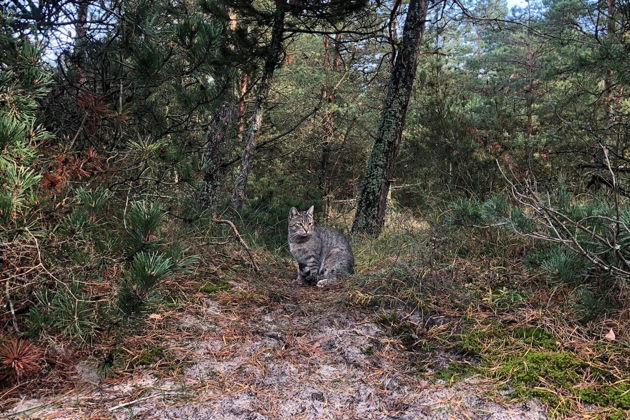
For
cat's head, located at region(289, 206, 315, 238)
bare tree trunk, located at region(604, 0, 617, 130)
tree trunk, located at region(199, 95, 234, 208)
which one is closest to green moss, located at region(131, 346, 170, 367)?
cat's head, located at region(289, 206, 315, 238)

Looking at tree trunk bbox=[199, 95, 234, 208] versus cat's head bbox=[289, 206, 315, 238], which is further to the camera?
tree trunk bbox=[199, 95, 234, 208]

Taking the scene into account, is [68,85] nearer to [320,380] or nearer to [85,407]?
[85,407]

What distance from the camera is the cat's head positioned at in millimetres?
5469

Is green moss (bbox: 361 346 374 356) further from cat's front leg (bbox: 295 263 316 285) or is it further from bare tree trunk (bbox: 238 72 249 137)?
bare tree trunk (bbox: 238 72 249 137)

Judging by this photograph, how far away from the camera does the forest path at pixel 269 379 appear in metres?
2.21

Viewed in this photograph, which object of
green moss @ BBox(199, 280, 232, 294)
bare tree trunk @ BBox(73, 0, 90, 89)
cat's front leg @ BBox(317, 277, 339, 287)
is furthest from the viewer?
cat's front leg @ BBox(317, 277, 339, 287)

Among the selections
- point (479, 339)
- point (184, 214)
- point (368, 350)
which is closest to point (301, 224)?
point (184, 214)

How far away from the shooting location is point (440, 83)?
8742mm

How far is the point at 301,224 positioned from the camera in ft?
18.1

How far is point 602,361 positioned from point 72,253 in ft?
10.0

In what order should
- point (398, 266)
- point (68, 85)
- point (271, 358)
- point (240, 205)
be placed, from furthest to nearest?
point (240, 205)
point (398, 266)
point (68, 85)
point (271, 358)

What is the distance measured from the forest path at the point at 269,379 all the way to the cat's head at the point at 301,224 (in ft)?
6.79

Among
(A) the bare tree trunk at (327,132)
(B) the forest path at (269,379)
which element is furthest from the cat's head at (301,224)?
(A) the bare tree trunk at (327,132)

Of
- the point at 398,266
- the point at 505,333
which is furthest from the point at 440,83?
the point at 505,333
